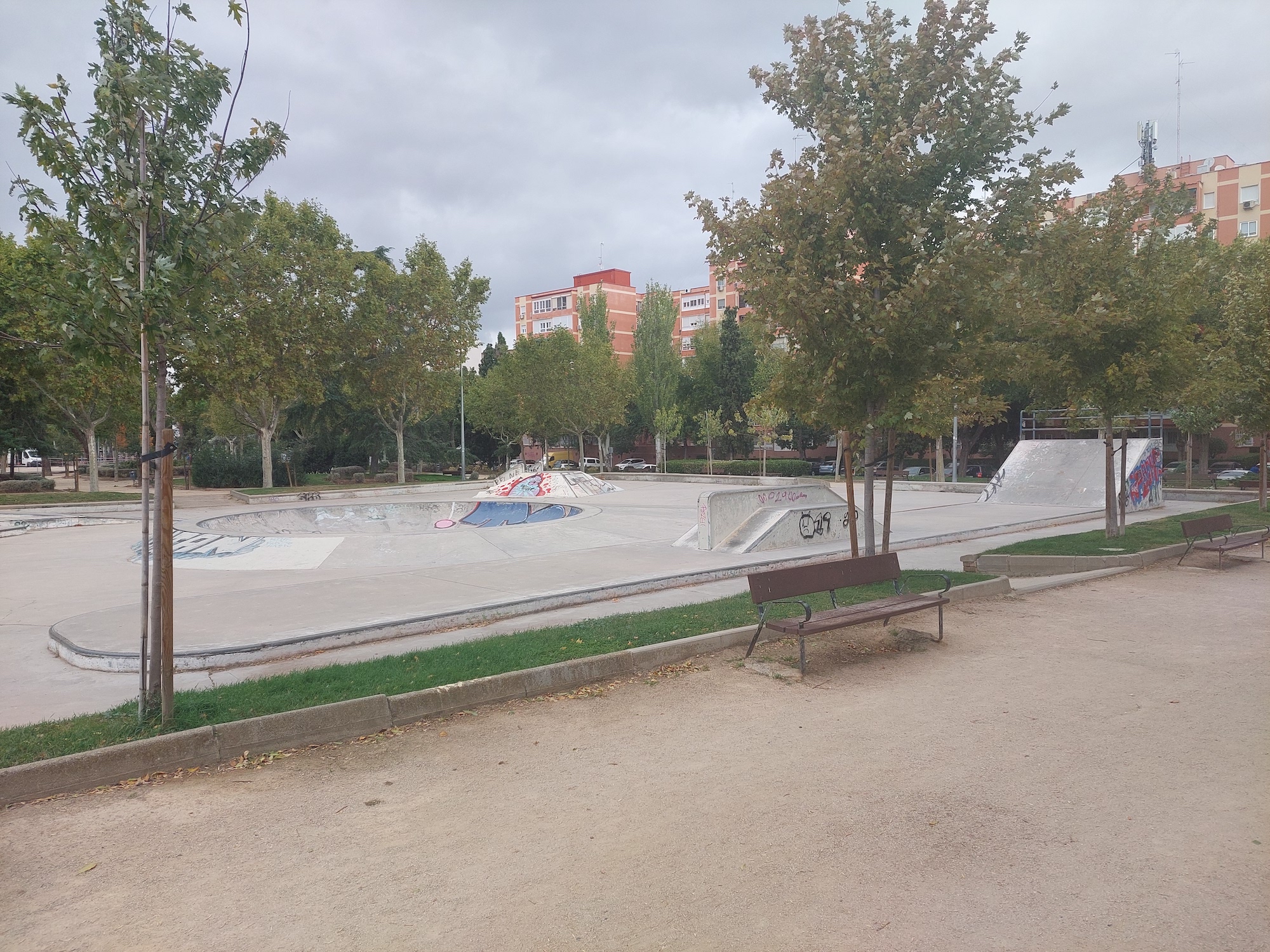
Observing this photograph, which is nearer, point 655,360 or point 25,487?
point 25,487

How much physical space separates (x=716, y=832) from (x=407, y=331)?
117 feet

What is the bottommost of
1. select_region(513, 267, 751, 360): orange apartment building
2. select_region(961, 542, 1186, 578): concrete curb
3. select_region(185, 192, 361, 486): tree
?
select_region(961, 542, 1186, 578): concrete curb

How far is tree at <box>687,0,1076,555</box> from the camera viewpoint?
9242mm

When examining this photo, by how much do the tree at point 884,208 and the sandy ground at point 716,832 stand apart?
441 centimetres

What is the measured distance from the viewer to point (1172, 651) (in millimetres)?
7469

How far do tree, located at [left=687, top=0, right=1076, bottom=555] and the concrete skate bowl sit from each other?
41.4ft

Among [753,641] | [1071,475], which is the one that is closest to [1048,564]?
[753,641]

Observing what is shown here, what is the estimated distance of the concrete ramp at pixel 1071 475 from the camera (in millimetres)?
22344

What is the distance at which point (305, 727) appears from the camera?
18.1 feet

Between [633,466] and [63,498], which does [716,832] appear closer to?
[63,498]

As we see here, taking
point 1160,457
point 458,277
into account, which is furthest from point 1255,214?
point 458,277

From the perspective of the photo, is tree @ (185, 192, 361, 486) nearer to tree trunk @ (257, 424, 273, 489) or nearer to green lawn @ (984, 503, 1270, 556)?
tree trunk @ (257, 424, 273, 489)

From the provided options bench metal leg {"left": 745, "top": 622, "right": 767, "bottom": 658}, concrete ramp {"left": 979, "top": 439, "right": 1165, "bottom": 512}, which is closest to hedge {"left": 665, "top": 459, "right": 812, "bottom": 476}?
concrete ramp {"left": 979, "top": 439, "right": 1165, "bottom": 512}

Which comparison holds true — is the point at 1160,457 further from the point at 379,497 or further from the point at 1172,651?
the point at 379,497
